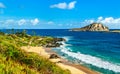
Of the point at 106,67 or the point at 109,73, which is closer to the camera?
the point at 109,73

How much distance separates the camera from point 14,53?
19.5 metres

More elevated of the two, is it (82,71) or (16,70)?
(16,70)

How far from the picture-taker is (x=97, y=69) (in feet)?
148

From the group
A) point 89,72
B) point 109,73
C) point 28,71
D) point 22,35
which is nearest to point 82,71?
point 89,72

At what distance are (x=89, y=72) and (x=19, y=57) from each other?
78.3 feet

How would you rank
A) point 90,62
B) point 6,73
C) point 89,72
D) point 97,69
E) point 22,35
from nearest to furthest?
point 6,73, point 89,72, point 97,69, point 90,62, point 22,35

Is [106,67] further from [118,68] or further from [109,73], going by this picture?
[109,73]

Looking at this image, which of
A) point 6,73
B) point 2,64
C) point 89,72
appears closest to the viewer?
point 6,73

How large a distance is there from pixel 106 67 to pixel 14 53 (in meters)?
30.3

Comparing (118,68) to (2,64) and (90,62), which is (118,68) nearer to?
(90,62)

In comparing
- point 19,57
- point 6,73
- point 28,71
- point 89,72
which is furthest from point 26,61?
point 89,72

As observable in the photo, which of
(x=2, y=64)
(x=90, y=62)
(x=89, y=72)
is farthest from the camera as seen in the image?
(x=90, y=62)

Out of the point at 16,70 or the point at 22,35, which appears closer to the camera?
the point at 16,70

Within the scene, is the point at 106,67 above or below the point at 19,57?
below
